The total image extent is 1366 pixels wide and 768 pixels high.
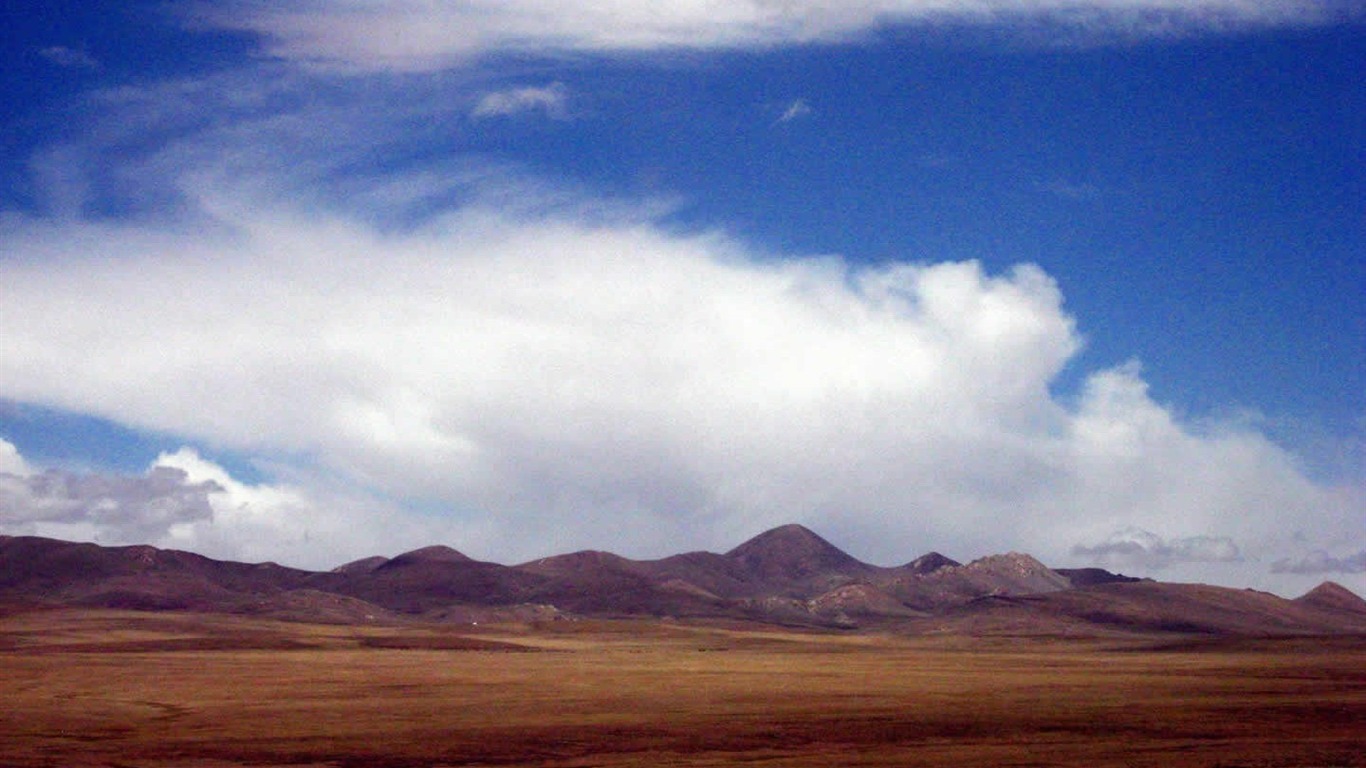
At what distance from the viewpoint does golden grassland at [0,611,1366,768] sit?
136ft

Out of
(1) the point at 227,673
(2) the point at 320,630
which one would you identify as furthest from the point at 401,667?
(2) the point at 320,630

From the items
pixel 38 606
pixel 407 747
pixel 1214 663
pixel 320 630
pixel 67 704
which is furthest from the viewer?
pixel 38 606

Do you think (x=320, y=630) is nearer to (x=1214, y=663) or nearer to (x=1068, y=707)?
(x=1214, y=663)

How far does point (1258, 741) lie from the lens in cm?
4525

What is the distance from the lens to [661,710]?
57.9 m

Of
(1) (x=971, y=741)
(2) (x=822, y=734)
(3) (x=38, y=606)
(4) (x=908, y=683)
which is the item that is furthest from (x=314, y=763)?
(3) (x=38, y=606)

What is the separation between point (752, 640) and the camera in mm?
179000

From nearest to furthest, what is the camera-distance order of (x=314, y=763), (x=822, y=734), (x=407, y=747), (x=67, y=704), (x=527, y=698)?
(x=314, y=763) → (x=407, y=747) → (x=822, y=734) → (x=67, y=704) → (x=527, y=698)

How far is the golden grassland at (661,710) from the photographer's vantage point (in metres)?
41.5

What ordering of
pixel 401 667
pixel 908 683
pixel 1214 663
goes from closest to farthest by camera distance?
pixel 908 683, pixel 401 667, pixel 1214 663

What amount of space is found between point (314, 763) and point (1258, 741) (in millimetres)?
29626

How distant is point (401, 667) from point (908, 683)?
34797mm

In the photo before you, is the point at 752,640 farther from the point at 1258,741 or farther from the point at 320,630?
the point at 1258,741

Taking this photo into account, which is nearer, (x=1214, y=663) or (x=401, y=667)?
(x=401, y=667)
